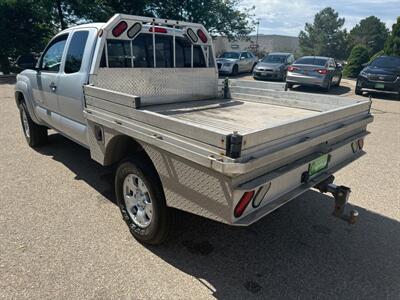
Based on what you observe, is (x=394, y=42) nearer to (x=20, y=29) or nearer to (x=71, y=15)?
(x=71, y=15)

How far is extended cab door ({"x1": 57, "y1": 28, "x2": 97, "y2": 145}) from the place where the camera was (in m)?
3.89

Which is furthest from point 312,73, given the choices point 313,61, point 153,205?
point 153,205

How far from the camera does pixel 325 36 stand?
8281 centimetres

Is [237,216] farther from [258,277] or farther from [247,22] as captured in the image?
[247,22]

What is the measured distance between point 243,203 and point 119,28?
2.75m

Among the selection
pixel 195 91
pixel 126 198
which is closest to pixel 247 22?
pixel 195 91

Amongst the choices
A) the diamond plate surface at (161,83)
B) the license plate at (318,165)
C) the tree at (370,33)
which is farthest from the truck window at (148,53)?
the tree at (370,33)

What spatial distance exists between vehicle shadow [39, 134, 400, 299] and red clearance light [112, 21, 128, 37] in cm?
204

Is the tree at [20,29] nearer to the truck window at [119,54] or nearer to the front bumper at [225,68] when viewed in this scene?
the front bumper at [225,68]

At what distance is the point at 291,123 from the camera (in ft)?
8.26

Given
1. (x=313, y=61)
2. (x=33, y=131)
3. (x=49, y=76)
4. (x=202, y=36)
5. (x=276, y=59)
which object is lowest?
(x=33, y=131)

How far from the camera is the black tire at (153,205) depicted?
2.91 meters

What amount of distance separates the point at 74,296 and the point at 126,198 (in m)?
1.08

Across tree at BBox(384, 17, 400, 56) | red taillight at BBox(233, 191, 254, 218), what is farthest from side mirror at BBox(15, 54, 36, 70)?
tree at BBox(384, 17, 400, 56)
